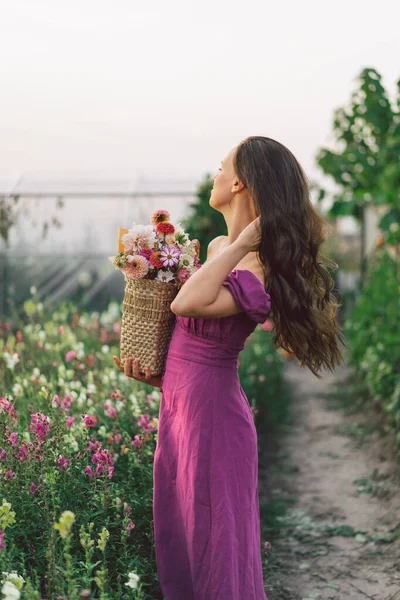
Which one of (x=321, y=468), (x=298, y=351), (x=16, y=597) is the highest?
(x=298, y=351)

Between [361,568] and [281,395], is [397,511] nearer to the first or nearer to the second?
[361,568]

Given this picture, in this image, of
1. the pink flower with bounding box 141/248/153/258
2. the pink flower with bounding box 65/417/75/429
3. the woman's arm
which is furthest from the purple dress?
the pink flower with bounding box 65/417/75/429

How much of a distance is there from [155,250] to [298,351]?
577 millimetres

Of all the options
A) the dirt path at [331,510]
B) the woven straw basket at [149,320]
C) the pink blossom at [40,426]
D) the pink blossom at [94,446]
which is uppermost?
the woven straw basket at [149,320]

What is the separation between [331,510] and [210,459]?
2314 millimetres

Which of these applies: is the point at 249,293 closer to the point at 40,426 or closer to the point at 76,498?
the point at 40,426

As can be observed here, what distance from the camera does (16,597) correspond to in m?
1.75

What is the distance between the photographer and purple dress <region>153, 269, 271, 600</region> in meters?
2.31

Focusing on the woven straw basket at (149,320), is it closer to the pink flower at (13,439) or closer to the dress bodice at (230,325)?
the dress bodice at (230,325)

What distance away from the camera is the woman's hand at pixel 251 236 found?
216cm

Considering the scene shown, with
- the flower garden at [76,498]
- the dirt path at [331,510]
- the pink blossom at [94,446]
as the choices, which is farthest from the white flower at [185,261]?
the dirt path at [331,510]

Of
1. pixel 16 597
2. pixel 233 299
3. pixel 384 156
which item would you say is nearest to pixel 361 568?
pixel 233 299

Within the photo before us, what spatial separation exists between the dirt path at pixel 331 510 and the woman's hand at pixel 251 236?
5.90ft

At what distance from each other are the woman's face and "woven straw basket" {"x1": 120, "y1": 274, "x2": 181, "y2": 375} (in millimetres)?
304
